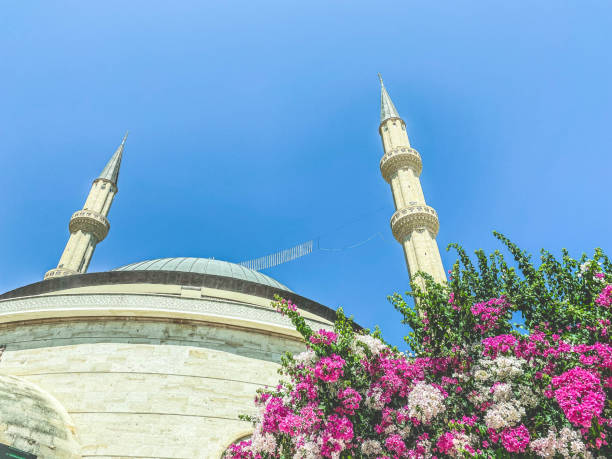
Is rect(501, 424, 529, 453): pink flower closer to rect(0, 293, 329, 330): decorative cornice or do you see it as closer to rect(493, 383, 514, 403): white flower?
rect(493, 383, 514, 403): white flower

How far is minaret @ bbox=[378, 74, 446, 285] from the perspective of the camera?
1556cm

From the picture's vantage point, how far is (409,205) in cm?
1688

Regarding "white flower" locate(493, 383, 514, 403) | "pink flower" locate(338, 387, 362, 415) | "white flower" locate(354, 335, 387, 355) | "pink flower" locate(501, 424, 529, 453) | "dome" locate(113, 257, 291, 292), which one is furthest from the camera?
"dome" locate(113, 257, 291, 292)

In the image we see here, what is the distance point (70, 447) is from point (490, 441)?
5.64 metres

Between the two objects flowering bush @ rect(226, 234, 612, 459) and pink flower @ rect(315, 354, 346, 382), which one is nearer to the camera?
flowering bush @ rect(226, 234, 612, 459)

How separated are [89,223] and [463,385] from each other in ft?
63.9

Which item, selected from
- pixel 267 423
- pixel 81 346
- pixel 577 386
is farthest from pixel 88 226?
pixel 577 386

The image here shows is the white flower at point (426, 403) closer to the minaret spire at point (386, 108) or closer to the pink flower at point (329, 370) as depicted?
the pink flower at point (329, 370)

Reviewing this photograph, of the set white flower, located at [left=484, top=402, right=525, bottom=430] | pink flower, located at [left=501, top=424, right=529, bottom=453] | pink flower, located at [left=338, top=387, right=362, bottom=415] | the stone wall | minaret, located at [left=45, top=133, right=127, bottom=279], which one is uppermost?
minaret, located at [left=45, top=133, right=127, bottom=279]

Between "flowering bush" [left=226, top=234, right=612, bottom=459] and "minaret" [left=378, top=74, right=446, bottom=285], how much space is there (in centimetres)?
868

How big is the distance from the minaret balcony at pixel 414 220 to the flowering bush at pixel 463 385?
1025 cm

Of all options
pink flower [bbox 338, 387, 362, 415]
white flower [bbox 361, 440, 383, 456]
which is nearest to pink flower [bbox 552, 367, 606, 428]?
white flower [bbox 361, 440, 383, 456]

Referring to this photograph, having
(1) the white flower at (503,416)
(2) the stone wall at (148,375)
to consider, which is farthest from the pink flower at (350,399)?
(2) the stone wall at (148,375)

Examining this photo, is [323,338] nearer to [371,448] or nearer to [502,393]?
[371,448]
